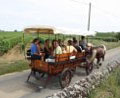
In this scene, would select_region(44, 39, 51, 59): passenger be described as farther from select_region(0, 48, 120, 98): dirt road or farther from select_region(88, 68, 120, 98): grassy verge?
select_region(88, 68, 120, 98): grassy verge

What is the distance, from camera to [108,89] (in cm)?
990

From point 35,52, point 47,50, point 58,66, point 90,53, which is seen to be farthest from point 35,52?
point 90,53

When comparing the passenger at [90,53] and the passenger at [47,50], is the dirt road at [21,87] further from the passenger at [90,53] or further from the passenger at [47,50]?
the passenger at [90,53]

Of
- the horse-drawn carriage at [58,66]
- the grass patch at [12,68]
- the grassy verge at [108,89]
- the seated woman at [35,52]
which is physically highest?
the seated woman at [35,52]

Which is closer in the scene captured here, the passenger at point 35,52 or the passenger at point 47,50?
the passenger at point 35,52

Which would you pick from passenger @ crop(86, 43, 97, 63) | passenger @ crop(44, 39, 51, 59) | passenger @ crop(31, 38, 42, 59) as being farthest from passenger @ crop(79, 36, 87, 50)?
passenger @ crop(31, 38, 42, 59)

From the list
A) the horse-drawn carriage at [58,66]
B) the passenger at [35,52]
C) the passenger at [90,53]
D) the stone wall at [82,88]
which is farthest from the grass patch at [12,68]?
the stone wall at [82,88]

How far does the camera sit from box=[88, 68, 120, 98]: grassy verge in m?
9.11

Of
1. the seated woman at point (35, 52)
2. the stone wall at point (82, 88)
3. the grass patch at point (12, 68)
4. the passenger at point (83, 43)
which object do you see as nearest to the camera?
the stone wall at point (82, 88)

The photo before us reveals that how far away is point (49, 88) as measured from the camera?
9.73 m

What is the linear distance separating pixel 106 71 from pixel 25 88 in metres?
4.43

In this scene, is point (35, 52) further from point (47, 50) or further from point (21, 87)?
point (21, 87)

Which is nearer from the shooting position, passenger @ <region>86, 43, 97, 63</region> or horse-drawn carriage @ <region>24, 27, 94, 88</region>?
horse-drawn carriage @ <region>24, 27, 94, 88</region>

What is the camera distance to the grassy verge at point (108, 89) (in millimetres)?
9115
